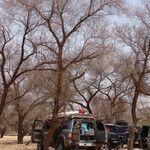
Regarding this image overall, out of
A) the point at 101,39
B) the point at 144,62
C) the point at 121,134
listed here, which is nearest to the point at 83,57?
the point at 101,39

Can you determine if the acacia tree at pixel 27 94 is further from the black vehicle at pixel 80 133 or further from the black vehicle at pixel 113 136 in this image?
the black vehicle at pixel 113 136

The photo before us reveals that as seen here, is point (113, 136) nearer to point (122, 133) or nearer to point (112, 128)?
point (112, 128)

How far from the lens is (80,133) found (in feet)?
79.8

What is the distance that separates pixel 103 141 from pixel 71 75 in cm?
438

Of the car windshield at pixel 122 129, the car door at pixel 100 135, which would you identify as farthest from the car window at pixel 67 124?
the car windshield at pixel 122 129

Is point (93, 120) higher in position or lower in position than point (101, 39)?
lower

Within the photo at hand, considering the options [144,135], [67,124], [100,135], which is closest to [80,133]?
[67,124]

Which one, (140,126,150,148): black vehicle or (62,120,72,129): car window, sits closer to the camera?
(62,120,72,129): car window

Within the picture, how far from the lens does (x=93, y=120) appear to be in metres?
25.0

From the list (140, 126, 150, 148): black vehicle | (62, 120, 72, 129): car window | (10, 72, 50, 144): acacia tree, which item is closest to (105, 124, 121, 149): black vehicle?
(140, 126, 150, 148): black vehicle

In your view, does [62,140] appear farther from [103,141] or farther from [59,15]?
[59,15]

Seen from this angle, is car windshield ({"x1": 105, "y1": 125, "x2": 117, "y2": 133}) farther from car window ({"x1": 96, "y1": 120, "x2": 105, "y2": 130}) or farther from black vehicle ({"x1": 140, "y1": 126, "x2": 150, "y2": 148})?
car window ({"x1": 96, "y1": 120, "x2": 105, "y2": 130})

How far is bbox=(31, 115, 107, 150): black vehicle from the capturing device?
945 inches

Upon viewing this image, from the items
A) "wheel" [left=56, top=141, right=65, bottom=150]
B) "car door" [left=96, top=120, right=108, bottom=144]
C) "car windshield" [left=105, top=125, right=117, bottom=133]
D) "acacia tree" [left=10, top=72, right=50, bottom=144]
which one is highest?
"acacia tree" [left=10, top=72, right=50, bottom=144]
